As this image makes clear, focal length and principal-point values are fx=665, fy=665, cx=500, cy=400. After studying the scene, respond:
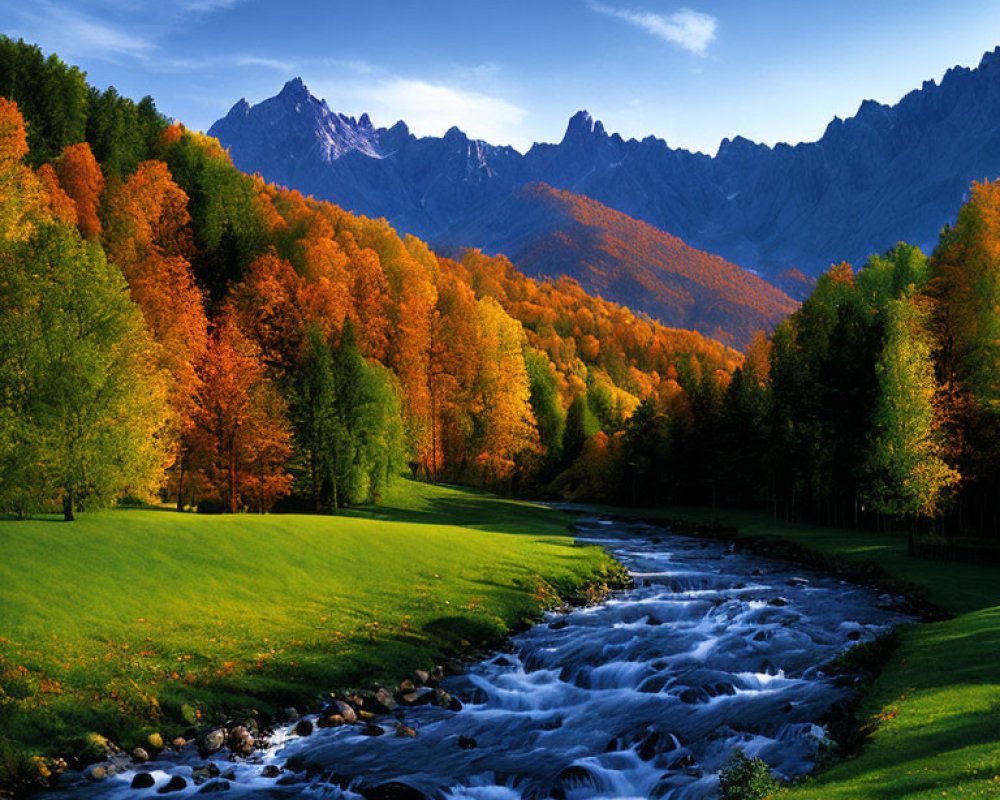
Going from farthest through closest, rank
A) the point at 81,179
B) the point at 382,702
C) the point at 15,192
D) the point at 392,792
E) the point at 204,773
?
the point at 81,179, the point at 15,192, the point at 382,702, the point at 204,773, the point at 392,792

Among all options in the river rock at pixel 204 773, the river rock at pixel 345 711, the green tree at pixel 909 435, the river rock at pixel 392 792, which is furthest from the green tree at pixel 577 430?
the river rock at pixel 204 773

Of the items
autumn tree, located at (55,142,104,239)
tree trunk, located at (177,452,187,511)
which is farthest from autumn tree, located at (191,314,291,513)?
autumn tree, located at (55,142,104,239)

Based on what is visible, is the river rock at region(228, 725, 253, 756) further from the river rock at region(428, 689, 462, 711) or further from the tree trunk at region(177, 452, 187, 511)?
the tree trunk at region(177, 452, 187, 511)

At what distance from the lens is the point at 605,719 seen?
2495 centimetres

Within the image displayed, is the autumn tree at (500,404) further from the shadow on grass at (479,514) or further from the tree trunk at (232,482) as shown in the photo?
the tree trunk at (232,482)

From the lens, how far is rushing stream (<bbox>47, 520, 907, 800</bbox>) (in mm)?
20016

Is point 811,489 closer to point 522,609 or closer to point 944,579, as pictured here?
point 944,579

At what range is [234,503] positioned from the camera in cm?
5762

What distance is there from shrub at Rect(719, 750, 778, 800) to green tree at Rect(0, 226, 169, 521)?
32.5 m

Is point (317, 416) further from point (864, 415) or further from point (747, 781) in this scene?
point (864, 415)

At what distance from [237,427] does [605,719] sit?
4377 cm

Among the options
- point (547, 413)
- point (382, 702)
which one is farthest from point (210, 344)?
point (547, 413)

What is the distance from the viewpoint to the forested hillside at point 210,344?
35.2m

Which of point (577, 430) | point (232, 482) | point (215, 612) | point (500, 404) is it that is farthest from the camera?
point (577, 430)
